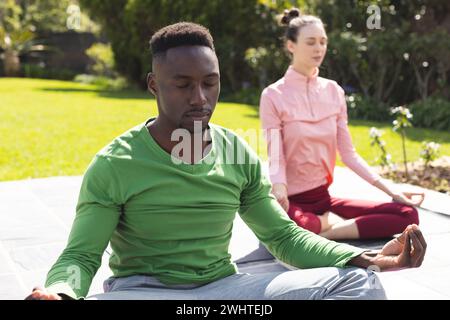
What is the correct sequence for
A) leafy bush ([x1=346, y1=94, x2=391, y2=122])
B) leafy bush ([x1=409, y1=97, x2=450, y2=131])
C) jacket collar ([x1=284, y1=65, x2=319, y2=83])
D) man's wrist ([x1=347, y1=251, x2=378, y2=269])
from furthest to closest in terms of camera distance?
1. leafy bush ([x1=346, y1=94, x2=391, y2=122])
2. leafy bush ([x1=409, y1=97, x2=450, y2=131])
3. jacket collar ([x1=284, y1=65, x2=319, y2=83])
4. man's wrist ([x1=347, y1=251, x2=378, y2=269])

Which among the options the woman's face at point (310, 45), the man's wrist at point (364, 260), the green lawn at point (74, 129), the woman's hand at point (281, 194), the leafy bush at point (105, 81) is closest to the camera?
the man's wrist at point (364, 260)

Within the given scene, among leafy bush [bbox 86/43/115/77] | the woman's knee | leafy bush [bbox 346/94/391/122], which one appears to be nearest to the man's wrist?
the woman's knee

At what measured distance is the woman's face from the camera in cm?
392

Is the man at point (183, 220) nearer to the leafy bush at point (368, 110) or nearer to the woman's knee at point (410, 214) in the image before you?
the woman's knee at point (410, 214)

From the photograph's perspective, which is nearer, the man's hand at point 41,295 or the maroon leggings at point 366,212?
the man's hand at point 41,295

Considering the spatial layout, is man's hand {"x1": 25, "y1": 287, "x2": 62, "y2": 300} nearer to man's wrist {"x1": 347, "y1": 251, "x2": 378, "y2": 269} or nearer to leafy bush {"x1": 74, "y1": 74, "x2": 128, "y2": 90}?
man's wrist {"x1": 347, "y1": 251, "x2": 378, "y2": 269}

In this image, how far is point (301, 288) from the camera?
82.8 inches

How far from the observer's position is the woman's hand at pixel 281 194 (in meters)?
3.70

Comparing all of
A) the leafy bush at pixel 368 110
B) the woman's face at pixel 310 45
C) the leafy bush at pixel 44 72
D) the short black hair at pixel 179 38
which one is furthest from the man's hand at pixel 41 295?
the leafy bush at pixel 44 72

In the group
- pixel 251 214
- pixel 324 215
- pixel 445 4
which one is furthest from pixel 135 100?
pixel 251 214

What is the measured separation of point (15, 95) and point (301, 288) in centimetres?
1746

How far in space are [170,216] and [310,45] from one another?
2.13 metres

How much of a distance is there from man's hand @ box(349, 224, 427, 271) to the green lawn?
4.52 meters

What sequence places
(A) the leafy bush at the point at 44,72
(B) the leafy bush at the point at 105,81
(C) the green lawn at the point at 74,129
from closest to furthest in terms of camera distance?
(C) the green lawn at the point at 74,129, (B) the leafy bush at the point at 105,81, (A) the leafy bush at the point at 44,72
